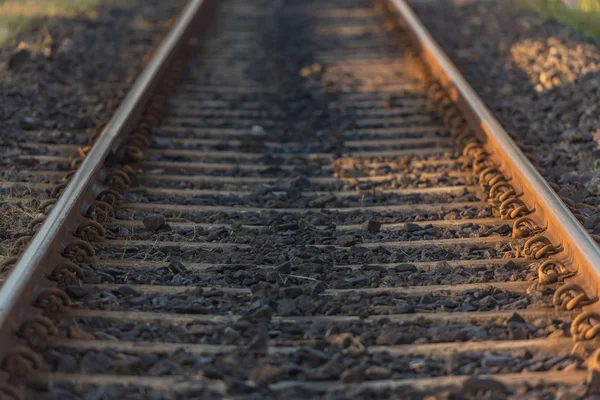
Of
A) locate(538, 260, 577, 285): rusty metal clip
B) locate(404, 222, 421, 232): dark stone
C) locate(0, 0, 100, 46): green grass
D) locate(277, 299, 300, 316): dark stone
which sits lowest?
locate(0, 0, 100, 46): green grass

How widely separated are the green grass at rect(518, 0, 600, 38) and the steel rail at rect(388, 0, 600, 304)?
1837 mm

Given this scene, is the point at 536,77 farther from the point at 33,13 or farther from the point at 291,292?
the point at 33,13

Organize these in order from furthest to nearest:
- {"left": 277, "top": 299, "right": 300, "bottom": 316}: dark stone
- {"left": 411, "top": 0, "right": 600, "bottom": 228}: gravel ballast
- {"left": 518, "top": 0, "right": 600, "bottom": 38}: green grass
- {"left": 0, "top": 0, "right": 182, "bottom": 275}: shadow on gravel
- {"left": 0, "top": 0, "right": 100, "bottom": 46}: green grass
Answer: {"left": 518, "top": 0, "right": 600, "bottom": 38}: green grass
{"left": 0, "top": 0, "right": 100, "bottom": 46}: green grass
{"left": 411, "top": 0, "right": 600, "bottom": 228}: gravel ballast
{"left": 0, "top": 0, "right": 182, "bottom": 275}: shadow on gravel
{"left": 277, "top": 299, "right": 300, "bottom": 316}: dark stone

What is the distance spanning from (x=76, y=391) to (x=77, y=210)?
4.87ft

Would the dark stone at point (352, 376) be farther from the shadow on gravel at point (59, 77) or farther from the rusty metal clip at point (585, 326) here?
the shadow on gravel at point (59, 77)

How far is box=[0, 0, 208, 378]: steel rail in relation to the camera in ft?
11.4

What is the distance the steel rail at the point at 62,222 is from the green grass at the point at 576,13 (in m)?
4.34

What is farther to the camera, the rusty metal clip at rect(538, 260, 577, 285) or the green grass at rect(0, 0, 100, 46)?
the green grass at rect(0, 0, 100, 46)

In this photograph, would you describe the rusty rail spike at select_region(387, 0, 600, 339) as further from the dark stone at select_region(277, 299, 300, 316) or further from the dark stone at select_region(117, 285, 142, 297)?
the dark stone at select_region(117, 285, 142, 297)

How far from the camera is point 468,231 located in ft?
15.5

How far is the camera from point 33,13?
936 centimetres

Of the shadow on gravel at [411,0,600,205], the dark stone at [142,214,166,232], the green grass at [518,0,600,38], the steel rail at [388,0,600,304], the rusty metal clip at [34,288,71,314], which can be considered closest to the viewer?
the rusty metal clip at [34,288,71,314]

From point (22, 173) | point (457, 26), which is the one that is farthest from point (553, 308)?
point (457, 26)

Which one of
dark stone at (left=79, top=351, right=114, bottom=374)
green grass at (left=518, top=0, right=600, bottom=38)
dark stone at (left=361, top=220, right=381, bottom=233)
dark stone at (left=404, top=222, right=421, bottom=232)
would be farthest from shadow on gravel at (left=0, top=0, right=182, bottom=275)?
green grass at (left=518, top=0, right=600, bottom=38)
